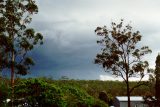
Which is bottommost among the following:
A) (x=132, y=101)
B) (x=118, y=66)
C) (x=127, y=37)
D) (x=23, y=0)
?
(x=132, y=101)

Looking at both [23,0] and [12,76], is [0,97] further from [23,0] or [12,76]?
[23,0]

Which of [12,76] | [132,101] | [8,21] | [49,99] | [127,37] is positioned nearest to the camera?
[49,99]

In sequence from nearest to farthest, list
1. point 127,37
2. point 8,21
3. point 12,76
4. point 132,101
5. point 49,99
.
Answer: point 49,99 → point 12,76 → point 8,21 → point 127,37 → point 132,101

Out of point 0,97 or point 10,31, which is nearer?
point 0,97

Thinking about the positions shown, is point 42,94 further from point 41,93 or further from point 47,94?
point 47,94

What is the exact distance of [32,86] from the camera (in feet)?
127

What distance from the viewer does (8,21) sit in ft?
233

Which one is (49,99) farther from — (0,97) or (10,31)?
(10,31)

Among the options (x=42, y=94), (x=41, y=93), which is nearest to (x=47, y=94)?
(x=42, y=94)

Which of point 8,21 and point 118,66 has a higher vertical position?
point 8,21

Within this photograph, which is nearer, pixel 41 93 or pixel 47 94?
pixel 47 94

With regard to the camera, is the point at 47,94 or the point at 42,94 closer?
the point at 47,94

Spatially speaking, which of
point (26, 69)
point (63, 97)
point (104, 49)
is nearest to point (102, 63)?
point (104, 49)

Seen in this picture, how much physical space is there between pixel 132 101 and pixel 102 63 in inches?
690
